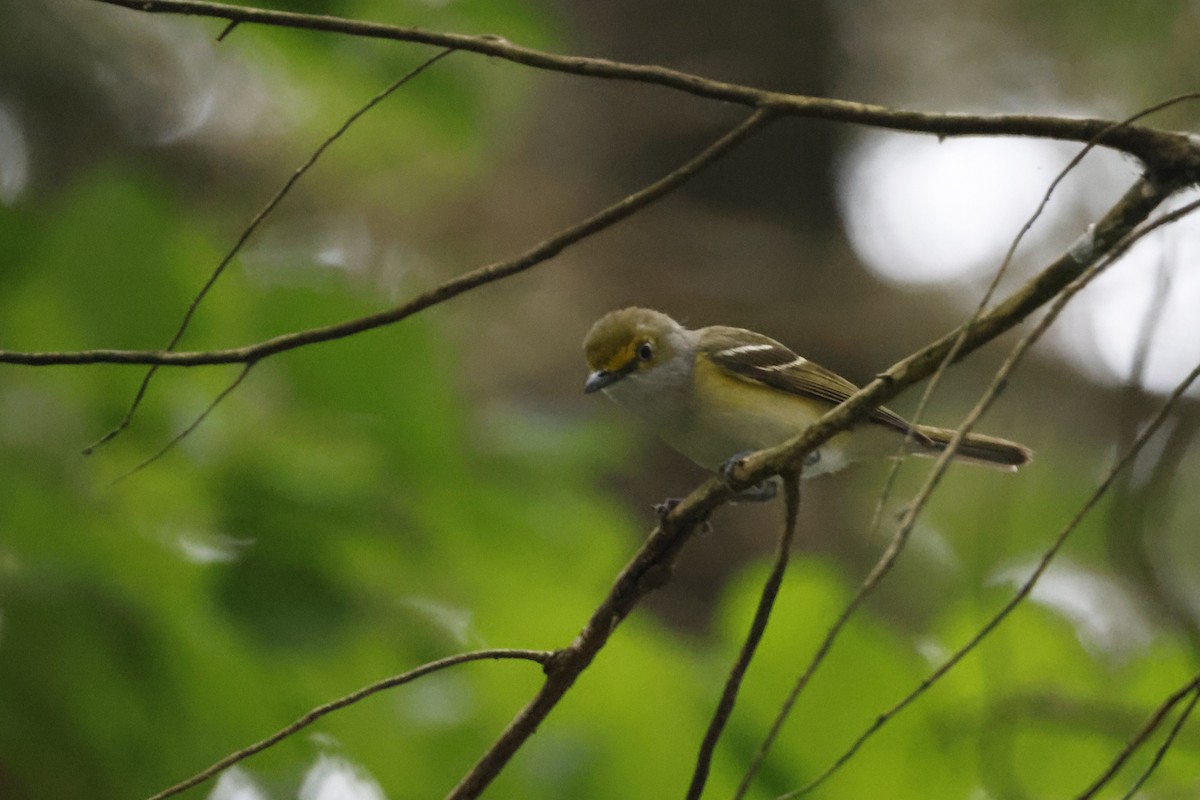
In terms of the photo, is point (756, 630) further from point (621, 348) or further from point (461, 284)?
point (621, 348)

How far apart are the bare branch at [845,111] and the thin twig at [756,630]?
53 cm

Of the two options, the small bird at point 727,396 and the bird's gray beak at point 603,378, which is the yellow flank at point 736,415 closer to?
the small bird at point 727,396

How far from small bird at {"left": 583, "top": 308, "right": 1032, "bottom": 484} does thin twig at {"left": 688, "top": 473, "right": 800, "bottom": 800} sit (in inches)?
67.5

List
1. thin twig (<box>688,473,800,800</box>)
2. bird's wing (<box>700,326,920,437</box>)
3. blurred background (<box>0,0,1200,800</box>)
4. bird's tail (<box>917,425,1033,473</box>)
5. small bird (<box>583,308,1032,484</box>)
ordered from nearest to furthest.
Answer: thin twig (<box>688,473,800,800</box>) < blurred background (<box>0,0,1200,800</box>) < bird's tail (<box>917,425,1033,473</box>) < small bird (<box>583,308,1032,484</box>) < bird's wing (<box>700,326,920,437</box>)

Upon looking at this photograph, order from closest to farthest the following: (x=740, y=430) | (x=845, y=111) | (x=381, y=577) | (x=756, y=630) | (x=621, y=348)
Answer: (x=845, y=111) < (x=756, y=630) < (x=381, y=577) < (x=740, y=430) < (x=621, y=348)

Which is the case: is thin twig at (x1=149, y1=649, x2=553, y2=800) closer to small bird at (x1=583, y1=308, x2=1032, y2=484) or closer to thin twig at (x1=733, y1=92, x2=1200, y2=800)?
thin twig at (x1=733, y1=92, x2=1200, y2=800)

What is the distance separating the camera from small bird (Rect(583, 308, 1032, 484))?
12.2 feet

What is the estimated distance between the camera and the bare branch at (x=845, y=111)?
165 cm

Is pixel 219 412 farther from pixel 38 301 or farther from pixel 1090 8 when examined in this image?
pixel 1090 8

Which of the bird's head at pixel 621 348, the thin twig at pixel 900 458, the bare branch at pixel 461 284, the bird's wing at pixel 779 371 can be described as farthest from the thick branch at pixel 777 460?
the bird's wing at pixel 779 371

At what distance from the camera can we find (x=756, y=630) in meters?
1.78

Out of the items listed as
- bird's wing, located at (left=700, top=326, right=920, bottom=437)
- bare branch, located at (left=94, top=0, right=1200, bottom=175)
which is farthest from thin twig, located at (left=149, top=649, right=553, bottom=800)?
bird's wing, located at (left=700, top=326, right=920, bottom=437)

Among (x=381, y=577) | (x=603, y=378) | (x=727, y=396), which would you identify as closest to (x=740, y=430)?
A: (x=727, y=396)

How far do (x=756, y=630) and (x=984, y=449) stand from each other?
6.82 feet
